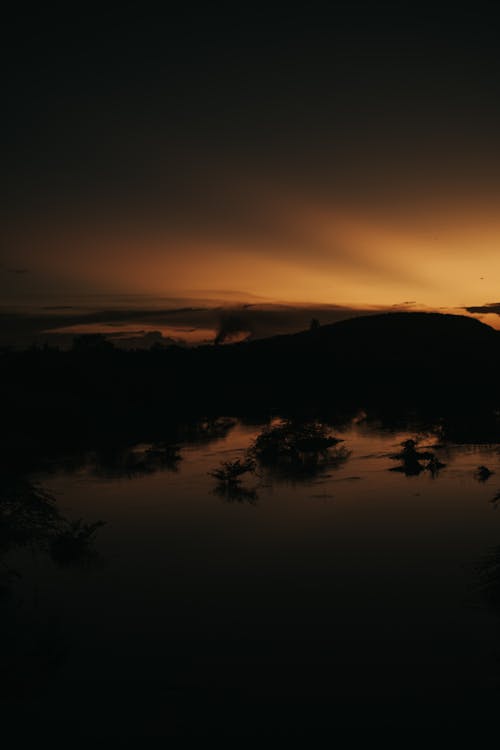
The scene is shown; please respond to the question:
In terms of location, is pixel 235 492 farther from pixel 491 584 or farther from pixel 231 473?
pixel 491 584

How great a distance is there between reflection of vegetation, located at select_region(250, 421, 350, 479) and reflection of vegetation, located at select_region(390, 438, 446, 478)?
160 inches

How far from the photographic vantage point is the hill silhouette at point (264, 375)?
224 ft

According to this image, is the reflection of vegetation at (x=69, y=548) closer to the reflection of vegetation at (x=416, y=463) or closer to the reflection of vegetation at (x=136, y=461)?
the reflection of vegetation at (x=136, y=461)

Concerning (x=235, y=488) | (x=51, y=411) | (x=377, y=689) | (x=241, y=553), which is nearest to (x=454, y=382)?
(x=51, y=411)

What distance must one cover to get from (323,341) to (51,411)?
4232 inches

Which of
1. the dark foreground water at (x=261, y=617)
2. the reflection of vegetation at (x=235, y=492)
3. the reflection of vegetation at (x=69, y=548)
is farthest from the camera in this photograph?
the reflection of vegetation at (x=235, y=492)

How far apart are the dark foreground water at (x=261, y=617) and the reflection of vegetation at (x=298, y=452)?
6695 mm

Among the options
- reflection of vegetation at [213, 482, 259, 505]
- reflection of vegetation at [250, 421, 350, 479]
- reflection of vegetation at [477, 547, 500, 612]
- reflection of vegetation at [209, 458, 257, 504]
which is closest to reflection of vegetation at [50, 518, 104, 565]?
reflection of vegetation at [213, 482, 259, 505]

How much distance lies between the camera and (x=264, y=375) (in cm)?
12369

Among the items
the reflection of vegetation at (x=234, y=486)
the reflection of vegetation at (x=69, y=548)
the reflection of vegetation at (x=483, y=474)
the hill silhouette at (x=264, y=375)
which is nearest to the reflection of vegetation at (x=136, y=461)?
the reflection of vegetation at (x=234, y=486)

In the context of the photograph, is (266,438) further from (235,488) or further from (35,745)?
(35,745)

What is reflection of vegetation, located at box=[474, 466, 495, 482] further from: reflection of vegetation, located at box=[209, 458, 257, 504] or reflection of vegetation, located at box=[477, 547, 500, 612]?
reflection of vegetation, located at box=[477, 547, 500, 612]

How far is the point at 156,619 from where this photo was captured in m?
17.6

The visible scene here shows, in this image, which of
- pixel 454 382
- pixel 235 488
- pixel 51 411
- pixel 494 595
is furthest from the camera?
pixel 454 382
